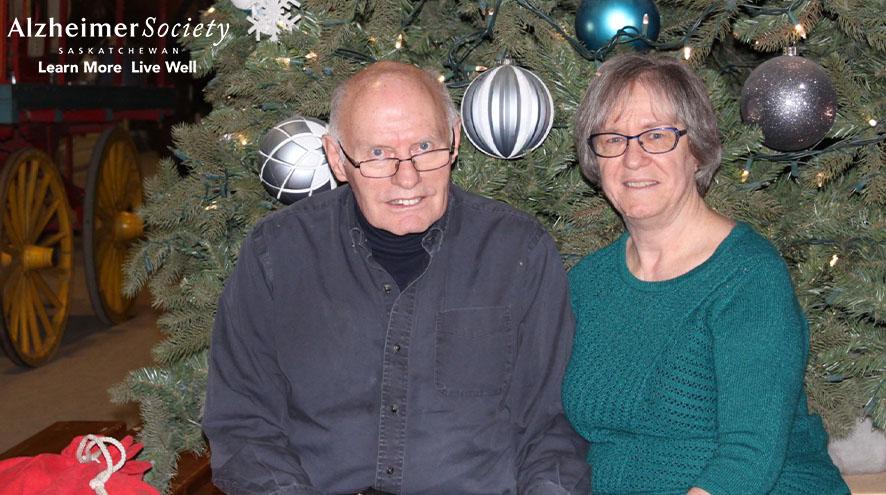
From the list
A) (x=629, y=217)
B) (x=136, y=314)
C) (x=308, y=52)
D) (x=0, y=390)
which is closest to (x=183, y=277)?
(x=308, y=52)

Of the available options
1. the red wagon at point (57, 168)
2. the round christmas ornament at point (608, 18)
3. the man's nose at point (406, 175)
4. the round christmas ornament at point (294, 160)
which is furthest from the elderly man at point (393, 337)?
the red wagon at point (57, 168)

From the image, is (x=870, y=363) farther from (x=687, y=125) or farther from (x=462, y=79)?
(x=462, y=79)

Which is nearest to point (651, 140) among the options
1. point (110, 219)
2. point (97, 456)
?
point (97, 456)

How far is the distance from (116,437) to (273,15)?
Result: 104 centimetres

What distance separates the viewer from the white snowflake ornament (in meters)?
2.22

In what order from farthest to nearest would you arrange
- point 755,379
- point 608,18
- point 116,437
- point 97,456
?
point 116,437 < point 608,18 < point 97,456 < point 755,379

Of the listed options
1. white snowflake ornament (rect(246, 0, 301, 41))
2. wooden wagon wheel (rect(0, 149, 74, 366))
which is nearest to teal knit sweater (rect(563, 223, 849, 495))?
white snowflake ornament (rect(246, 0, 301, 41))

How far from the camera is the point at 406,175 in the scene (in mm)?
1667

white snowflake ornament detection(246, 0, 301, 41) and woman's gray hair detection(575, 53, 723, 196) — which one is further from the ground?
white snowflake ornament detection(246, 0, 301, 41)

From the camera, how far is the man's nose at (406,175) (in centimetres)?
167

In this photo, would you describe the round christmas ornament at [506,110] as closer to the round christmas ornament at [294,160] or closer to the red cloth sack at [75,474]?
the round christmas ornament at [294,160]

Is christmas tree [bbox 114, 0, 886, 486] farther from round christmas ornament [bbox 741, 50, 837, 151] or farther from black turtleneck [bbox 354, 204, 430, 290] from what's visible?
black turtleneck [bbox 354, 204, 430, 290]

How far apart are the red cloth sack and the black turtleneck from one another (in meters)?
0.60

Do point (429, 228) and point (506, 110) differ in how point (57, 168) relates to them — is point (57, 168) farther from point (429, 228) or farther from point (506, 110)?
point (429, 228)
